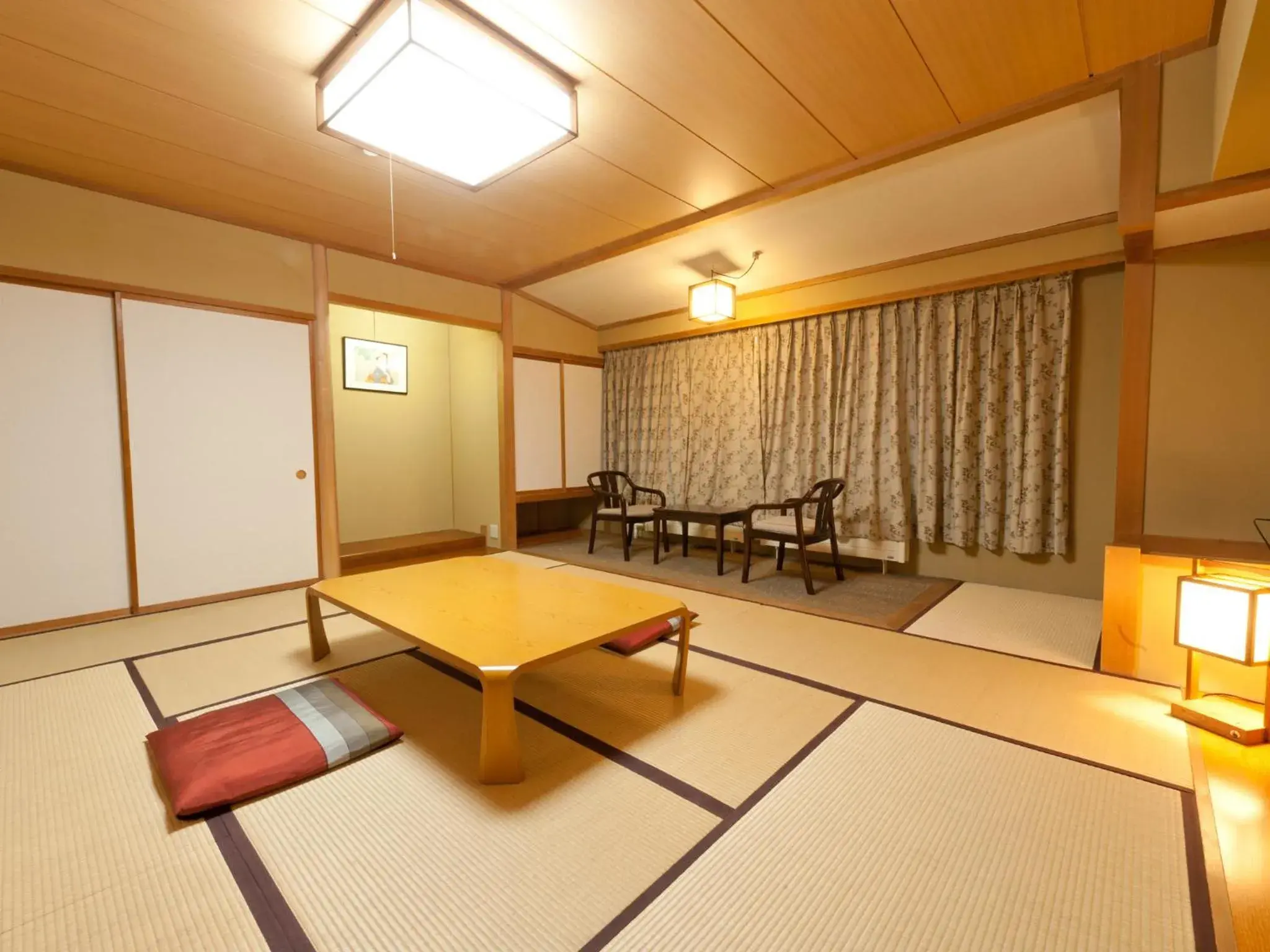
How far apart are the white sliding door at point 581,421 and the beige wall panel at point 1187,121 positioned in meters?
4.48

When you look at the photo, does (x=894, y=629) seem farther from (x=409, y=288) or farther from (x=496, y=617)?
(x=409, y=288)

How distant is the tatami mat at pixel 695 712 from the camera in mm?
1649

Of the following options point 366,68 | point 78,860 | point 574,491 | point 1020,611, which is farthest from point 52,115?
point 1020,611

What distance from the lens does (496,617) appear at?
1.97 meters

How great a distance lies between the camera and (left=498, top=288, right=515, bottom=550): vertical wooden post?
4980mm

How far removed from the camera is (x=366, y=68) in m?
1.91

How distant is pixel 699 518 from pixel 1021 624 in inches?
79.6

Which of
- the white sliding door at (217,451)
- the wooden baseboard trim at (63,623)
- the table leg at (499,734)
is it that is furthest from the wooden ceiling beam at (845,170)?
the wooden baseboard trim at (63,623)

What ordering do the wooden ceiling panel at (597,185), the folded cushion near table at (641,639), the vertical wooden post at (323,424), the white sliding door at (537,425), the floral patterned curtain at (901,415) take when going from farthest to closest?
1. the white sliding door at (537,425)
2. the vertical wooden post at (323,424)
3. the floral patterned curtain at (901,415)
4. the wooden ceiling panel at (597,185)
5. the folded cushion near table at (641,639)

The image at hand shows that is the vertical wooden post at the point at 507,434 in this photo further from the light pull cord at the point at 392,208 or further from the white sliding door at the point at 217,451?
the white sliding door at the point at 217,451

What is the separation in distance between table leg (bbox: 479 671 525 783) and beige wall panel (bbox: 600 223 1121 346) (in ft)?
12.4

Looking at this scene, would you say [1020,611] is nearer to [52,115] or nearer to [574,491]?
[574,491]

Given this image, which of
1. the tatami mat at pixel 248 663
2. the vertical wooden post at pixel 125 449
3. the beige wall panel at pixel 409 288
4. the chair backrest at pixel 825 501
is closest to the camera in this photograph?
the tatami mat at pixel 248 663

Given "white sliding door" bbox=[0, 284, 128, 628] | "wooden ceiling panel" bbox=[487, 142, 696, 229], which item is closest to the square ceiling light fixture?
"wooden ceiling panel" bbox=[487, 142, 696, 229]
